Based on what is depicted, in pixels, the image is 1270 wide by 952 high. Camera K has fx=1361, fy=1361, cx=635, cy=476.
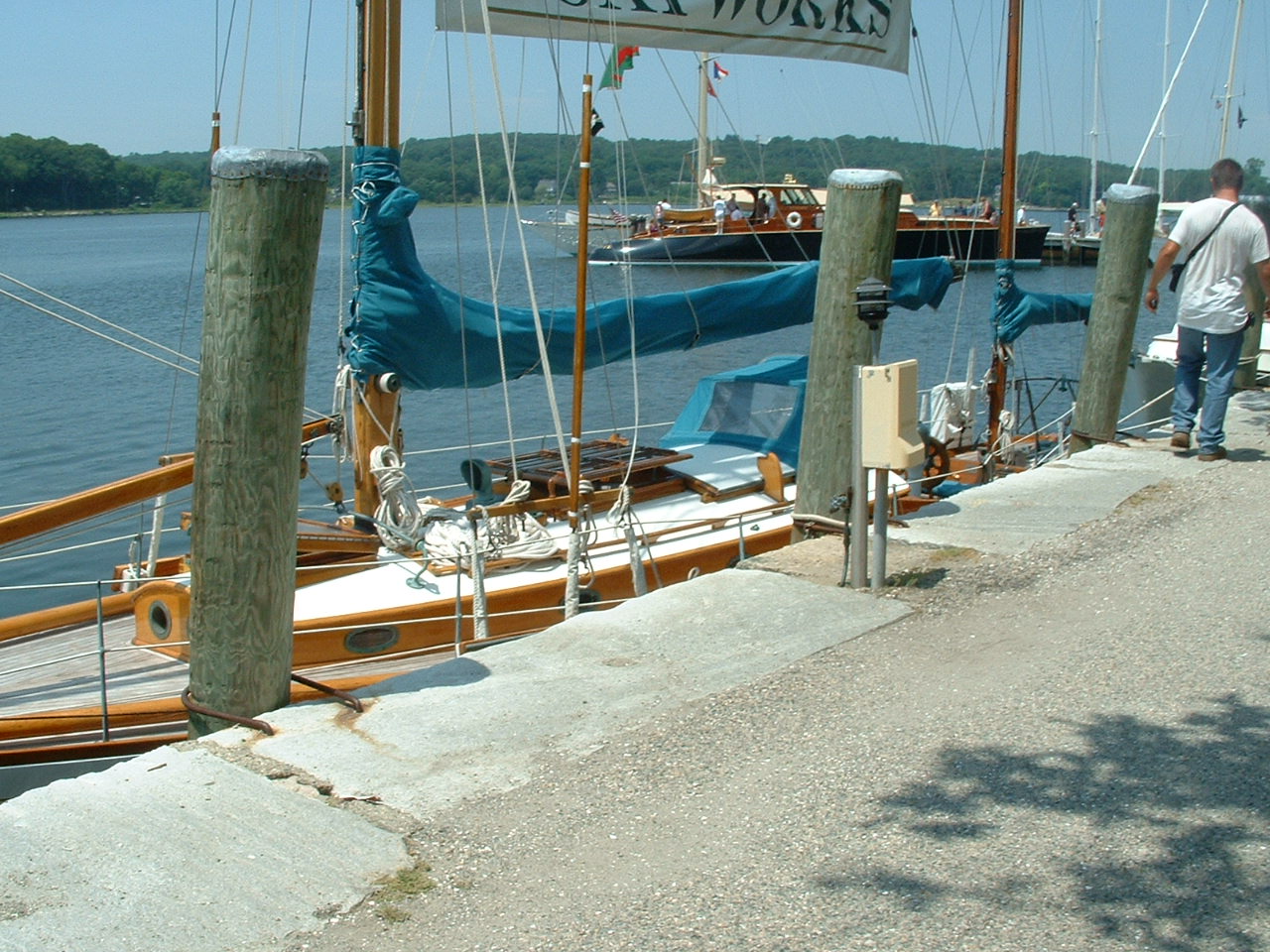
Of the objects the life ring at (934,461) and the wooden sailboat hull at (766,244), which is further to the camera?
the wooden sailboat hull at (766,244)

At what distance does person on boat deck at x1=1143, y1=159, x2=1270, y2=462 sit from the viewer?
837 centimetres

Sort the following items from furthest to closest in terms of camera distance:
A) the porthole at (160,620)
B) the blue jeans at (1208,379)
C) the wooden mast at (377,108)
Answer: the wooden mast at (377,108) → the blue jeans at (1208,379) → the porthole at (160,620)

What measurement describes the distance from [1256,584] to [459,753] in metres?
3.68

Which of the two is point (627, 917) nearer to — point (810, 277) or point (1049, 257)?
point (810, 277)

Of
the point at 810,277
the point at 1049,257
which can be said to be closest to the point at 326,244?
the point at 1049,257

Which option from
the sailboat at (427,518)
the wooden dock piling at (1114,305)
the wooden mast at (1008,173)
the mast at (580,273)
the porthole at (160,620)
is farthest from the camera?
the wooden mast at (1008,173)

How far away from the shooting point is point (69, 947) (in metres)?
3.07

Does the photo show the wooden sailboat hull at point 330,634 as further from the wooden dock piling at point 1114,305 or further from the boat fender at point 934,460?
the boat fender at point 934,460

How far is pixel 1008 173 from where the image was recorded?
1344 centimetres

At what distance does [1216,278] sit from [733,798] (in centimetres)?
609

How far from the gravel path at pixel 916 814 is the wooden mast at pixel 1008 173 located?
763 centimetres

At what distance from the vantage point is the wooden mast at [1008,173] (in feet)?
42.4

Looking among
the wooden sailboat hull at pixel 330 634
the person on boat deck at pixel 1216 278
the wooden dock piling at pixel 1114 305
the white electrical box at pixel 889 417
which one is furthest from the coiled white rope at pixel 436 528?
the person on boat deck at pixel 1216 278

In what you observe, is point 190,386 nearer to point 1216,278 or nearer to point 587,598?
point 587,598
